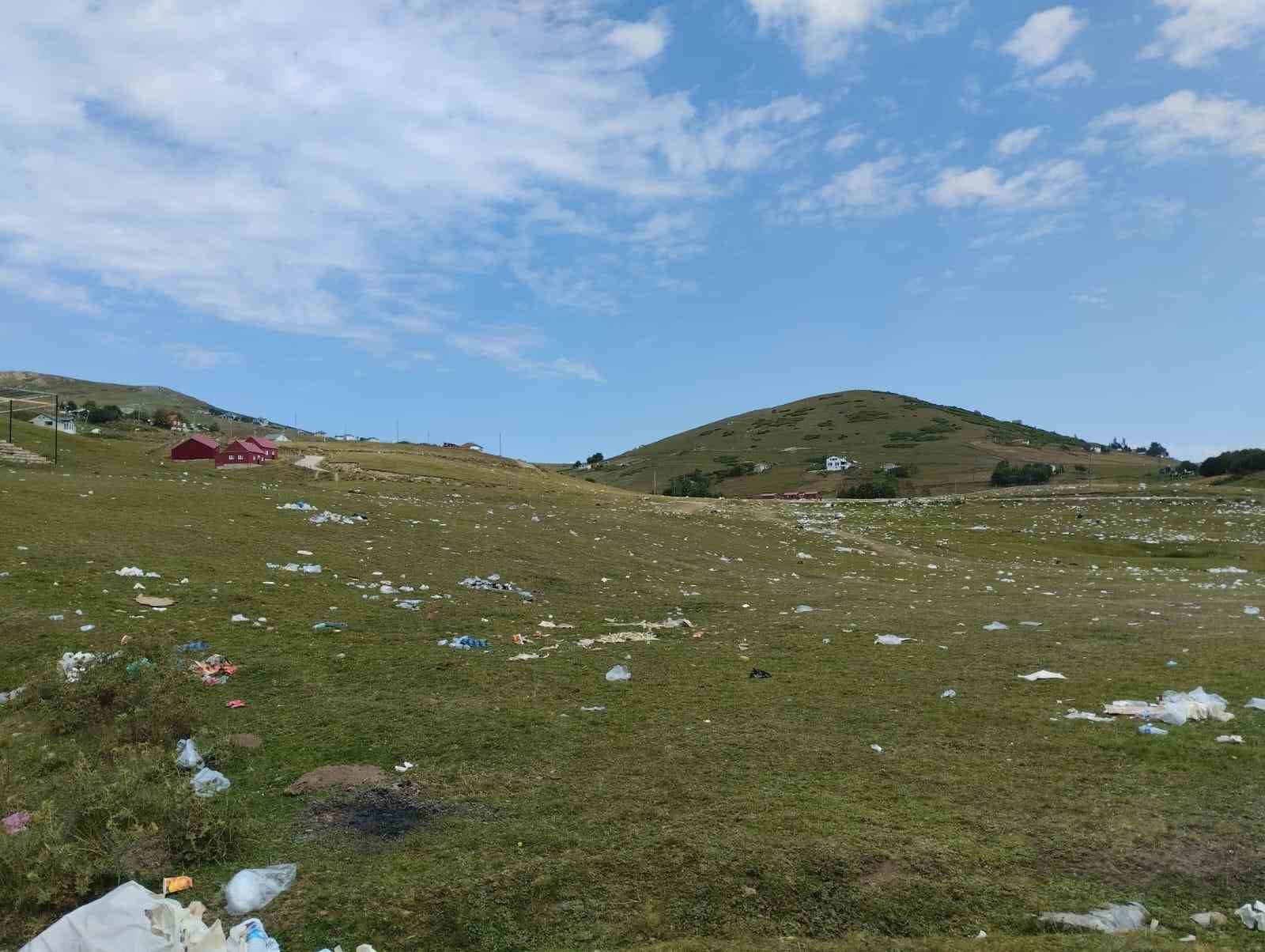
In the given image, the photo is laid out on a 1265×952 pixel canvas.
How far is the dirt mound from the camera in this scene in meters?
6.32

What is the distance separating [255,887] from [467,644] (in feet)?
21.7

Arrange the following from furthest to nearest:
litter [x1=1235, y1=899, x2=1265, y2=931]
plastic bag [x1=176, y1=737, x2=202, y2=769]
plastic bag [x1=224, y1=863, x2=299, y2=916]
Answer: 1. plastic bag [x1=176, y1=737, x2=202, y2=769]
2. plastic bag [x1=224, y1=863, x2=299, y2=916]
3. litter [x1=1235, y1=899, x2=1265, y2=931]

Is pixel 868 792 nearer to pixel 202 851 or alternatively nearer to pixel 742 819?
pixel 742 819

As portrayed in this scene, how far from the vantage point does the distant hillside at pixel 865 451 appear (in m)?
107

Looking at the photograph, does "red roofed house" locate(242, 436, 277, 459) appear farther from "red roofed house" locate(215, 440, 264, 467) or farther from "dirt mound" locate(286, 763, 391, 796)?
"dirt mound" locate(286, 763, 391, 796)

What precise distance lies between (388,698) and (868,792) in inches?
210

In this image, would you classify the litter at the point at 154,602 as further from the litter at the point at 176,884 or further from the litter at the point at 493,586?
the litter at the point at 176,884

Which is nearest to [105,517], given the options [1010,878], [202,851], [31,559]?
[31,559]

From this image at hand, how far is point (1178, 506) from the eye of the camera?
47.0 m

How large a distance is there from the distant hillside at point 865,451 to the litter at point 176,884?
3235 inches

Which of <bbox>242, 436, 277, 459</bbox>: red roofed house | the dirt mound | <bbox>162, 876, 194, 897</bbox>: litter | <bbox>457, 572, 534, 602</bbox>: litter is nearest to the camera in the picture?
<bbox>162, 876, 194, 897</bbox>: litter

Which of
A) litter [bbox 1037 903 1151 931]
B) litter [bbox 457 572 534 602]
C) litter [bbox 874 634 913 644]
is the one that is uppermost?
litter [bbox 457 572 534 602]

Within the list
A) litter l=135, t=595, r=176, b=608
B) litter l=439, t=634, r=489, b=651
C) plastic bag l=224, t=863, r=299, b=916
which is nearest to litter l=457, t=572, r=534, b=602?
litter l=439, t=634, r=489, b=651

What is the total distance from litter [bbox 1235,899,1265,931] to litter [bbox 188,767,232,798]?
7.05m
